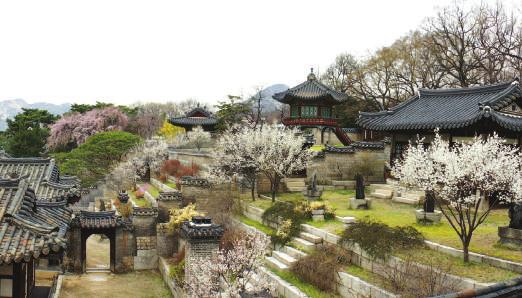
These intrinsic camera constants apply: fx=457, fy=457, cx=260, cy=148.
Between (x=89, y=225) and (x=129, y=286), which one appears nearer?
(x=129, y=286)

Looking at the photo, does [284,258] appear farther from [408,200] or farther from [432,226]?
[408,200]

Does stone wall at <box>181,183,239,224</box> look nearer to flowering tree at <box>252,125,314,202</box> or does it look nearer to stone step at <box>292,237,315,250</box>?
flowering tree at <box>252,125,314,202</box>

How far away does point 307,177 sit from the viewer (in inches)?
1160

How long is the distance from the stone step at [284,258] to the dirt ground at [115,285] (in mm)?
5724

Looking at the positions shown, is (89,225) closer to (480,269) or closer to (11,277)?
(11,277)

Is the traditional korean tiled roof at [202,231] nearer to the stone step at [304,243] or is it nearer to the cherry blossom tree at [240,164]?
the stone step at [304,243]

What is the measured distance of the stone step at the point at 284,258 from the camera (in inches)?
611

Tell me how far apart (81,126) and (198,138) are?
67.9 feet

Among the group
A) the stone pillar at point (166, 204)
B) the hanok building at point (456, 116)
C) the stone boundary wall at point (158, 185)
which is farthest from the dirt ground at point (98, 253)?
the hanok building at point (456, 116)

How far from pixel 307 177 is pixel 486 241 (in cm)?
1582

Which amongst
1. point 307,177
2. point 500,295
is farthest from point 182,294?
point 307,177

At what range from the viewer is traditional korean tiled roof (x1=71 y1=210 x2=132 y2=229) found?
23.2 m

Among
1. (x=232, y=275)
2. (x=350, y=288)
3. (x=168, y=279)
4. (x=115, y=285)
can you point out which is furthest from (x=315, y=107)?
(x=350, y=288)

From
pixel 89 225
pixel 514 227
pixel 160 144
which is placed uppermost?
pixel 160 144
